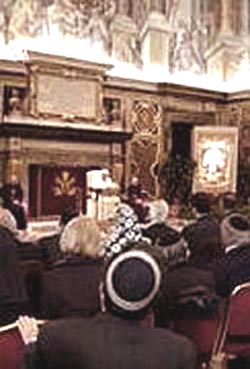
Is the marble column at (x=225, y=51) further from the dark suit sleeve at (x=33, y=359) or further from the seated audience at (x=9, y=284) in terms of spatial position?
the dark suit sleeve at (x=33, y=359)

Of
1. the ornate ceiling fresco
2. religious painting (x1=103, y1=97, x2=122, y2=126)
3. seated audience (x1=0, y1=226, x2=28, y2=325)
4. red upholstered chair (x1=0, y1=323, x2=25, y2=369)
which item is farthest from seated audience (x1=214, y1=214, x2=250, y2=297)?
religious painting (x1=103, y1=97, x2=122, y2=126)

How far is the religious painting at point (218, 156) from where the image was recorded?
44.7 ft

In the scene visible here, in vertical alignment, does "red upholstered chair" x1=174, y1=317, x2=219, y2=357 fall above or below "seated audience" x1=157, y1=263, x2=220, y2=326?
below

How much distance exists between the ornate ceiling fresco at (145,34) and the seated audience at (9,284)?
9.09 m

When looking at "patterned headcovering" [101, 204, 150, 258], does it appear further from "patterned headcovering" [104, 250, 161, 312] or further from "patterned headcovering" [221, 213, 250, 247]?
"patterned headcovering" [104, 250, 161, 312]

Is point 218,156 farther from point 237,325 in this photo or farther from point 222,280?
point 237,325

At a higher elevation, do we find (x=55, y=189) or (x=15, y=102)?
(x=15, y=102)

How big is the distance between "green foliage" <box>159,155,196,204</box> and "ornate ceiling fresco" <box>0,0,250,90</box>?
5.41ft

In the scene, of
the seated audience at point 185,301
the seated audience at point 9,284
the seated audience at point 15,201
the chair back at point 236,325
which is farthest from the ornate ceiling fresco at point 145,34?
the seated audience at point 9,284

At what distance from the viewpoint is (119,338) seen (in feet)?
7.33

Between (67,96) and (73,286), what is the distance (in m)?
8.94

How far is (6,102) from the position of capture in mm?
11609

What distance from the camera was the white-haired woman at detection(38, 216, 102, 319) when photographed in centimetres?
370

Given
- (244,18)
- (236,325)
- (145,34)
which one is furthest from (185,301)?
(244,18)
